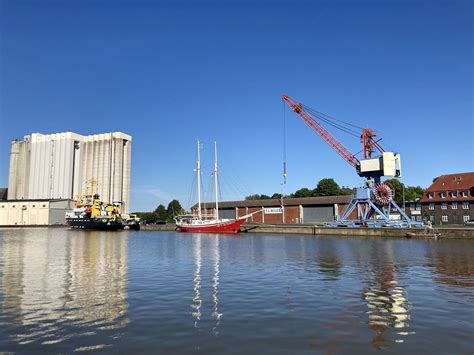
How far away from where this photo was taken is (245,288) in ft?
57.3

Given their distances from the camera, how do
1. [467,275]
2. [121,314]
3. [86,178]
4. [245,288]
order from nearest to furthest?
[121,314] < [245,288] < [467,275] < [86,178]

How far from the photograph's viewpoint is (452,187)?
3425 inches

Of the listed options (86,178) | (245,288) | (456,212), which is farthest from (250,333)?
(86,178)

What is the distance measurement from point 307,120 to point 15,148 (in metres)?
133

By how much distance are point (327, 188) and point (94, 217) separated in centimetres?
7532

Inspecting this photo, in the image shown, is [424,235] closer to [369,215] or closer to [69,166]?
[369,215]

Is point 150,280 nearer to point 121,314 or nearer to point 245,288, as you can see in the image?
point 245,288

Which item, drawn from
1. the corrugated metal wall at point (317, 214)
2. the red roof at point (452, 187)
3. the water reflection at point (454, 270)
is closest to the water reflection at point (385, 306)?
the water reflection at point (454, 270)

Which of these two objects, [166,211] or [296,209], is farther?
[166,211]

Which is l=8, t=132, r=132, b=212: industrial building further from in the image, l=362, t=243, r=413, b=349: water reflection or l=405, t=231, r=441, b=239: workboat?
l=362, t=243, r=413, b=349: water reflection

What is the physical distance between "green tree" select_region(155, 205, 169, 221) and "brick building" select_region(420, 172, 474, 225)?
→ 9440 centimetres

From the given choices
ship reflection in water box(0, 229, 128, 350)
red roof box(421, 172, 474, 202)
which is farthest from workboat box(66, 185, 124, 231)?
ship reflection in water box(0, 229, 128, 350)

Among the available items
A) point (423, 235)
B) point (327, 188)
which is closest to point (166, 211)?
point (327, 188)

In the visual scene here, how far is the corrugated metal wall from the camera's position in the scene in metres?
97.5
